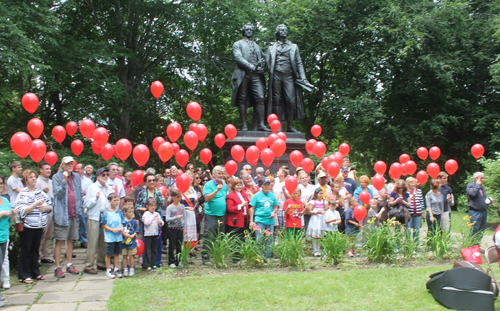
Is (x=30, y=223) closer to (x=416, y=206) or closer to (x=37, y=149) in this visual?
(x=37, y=149)

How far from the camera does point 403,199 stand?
750 centimetres

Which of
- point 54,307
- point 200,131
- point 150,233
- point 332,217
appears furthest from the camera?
point 200,131

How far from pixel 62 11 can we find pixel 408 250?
54.7ft

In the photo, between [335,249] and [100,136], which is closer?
[335,249]

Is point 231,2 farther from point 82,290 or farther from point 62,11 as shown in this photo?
point 82,290

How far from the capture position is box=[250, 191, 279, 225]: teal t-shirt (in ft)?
22.0

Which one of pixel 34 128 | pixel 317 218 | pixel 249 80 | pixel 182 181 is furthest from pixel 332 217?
pixel 34 128

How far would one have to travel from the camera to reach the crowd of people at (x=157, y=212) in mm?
5695

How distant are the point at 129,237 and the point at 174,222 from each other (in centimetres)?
76

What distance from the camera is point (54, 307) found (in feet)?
15.0

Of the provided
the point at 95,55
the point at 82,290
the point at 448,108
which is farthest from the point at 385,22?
the point at 82,290

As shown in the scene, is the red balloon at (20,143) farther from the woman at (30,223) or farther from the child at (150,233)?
the child at (150,233)

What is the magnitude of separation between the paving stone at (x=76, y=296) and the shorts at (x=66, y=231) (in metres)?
1.06

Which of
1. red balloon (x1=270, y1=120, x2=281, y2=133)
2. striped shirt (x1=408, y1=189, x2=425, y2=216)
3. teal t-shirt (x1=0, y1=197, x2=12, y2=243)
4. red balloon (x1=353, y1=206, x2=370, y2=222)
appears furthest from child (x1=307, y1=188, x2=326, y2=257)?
teal t-shirt (x1=0, y1=197, x2=12, y2=243)
